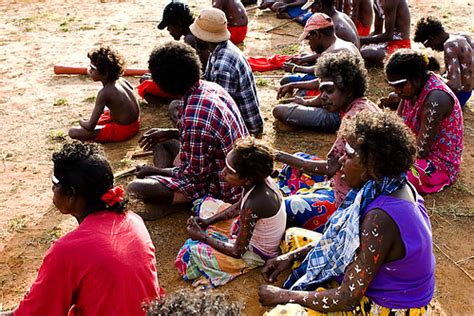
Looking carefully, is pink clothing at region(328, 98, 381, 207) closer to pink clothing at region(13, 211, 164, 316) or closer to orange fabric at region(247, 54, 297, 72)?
pink clothing at region(13, 211, 164, 316)

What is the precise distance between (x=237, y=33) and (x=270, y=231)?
17.7ft

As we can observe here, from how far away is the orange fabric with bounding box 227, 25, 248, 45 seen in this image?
846cm

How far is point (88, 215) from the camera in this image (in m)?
2.72

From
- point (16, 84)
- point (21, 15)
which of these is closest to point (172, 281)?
point (16, 84)

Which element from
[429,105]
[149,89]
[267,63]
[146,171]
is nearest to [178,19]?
[149,89]

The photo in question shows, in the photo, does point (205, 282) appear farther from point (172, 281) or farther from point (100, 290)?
point (100, 290)

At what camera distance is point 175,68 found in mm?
4082

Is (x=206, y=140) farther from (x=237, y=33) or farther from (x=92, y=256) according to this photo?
(x=237, y=33)

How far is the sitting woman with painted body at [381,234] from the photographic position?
8.73ft

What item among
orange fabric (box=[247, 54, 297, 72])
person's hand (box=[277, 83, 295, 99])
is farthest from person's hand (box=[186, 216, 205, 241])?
orange fabric (box=[247, 54, 297, 72])

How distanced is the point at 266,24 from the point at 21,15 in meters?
4.62

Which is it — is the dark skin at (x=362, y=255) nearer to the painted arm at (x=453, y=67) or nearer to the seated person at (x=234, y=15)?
the painted arm at (x=453, y=67)

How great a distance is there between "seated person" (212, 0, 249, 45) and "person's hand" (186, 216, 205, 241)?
4.77m

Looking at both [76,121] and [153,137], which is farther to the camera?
[76,121]
